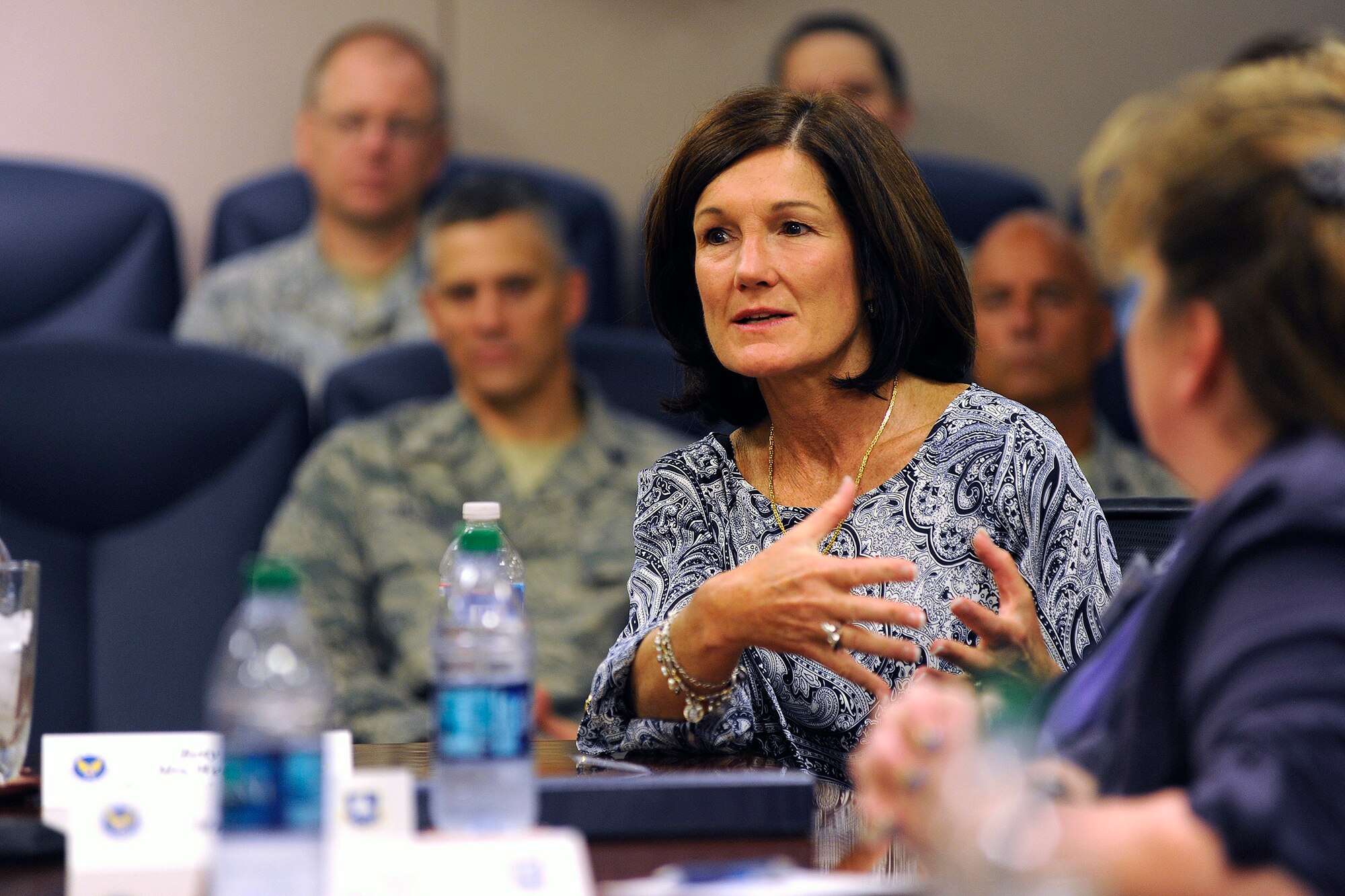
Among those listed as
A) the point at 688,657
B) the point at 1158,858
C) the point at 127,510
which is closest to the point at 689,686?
the point at 688,657

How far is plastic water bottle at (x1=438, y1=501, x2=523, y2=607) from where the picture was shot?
152 cm

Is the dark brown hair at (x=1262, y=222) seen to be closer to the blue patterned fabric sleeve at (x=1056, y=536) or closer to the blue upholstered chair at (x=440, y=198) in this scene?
the blue patterned fabric sleeve at (x=1056, y=536)

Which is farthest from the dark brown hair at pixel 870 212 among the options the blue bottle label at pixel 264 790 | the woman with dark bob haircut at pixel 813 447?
the blue bottle label at pixel 264 790

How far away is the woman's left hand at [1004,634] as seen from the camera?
1332mm

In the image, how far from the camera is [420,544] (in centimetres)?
274

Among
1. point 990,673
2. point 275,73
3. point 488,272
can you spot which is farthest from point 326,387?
point 990,673

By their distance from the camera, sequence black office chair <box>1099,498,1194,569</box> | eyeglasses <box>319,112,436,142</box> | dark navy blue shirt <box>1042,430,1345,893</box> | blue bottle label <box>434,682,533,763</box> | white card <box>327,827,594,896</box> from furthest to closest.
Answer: eyeglasses <box>319,112,436,142</box>, black office chair <box>1099,498,1194,569</box>, blue bottle label <box>434,682,533,763</box>, white card <box>327,827,594,896</box>, dark navy blue shirt <box>1042,430,1345,893</box>

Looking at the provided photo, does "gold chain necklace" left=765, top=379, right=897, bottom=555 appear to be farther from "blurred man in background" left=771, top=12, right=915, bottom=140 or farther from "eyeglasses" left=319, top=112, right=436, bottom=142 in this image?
"eyeglasses" left=319, top=112, right=436, bottom=142

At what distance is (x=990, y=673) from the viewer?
52.7 inches

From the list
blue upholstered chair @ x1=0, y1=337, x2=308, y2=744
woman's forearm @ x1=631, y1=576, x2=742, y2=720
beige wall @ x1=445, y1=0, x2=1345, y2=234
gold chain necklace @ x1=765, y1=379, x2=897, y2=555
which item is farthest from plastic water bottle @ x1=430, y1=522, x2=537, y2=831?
beige wall @ x1=445, y1=0, x2=1345, y2=234

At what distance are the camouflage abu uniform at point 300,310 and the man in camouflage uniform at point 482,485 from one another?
0.21 meters

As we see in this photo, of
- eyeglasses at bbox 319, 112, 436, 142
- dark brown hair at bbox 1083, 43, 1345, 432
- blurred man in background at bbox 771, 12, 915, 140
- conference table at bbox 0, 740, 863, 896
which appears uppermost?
blurred man in background at bbox 771, 12, 915, 140

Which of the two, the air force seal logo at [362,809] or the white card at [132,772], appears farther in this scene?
the white card at [132,772]

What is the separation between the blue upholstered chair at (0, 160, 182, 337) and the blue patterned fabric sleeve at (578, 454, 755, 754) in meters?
1.83
